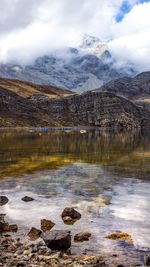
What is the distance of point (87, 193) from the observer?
41438 mm

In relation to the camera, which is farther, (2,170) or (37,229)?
(2,170)

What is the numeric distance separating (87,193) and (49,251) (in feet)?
58.5

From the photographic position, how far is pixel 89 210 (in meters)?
34.5

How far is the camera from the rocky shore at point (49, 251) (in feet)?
71.7

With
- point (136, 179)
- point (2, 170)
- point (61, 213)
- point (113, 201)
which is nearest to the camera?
point (61, 213)

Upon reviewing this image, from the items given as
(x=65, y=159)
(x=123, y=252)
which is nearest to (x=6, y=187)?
(x=123, y=252)

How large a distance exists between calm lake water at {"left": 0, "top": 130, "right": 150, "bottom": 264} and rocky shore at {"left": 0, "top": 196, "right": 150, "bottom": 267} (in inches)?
33.8

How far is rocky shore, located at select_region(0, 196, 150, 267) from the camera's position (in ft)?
71.7

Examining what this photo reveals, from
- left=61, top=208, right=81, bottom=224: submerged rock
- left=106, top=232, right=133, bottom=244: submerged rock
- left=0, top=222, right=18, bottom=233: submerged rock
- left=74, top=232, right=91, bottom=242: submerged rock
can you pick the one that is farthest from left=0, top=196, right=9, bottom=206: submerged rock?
left=106, top=232, right=133, bottom=244: submerged rock

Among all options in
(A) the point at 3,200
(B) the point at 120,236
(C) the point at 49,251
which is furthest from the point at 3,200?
(C) the point at 49,251

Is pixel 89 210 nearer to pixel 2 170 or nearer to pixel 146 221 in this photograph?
pixel 146 221

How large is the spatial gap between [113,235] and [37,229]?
16.3 ft

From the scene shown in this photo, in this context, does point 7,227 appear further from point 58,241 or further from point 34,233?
point 58,241

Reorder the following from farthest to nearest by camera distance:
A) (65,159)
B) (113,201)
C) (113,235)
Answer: (65,159) < (113,201) < (113,235)
